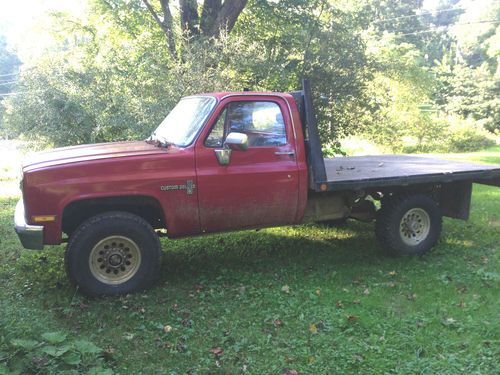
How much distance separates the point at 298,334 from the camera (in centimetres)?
414

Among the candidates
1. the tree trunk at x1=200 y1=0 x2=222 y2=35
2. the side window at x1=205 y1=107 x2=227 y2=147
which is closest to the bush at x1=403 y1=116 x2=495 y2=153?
the tree trunk at x1=200 y1=0 x2=222 y2=35

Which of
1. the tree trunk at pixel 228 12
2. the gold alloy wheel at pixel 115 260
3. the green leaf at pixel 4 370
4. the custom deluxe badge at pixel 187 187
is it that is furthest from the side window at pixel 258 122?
the tree trunk at pixel 228 12

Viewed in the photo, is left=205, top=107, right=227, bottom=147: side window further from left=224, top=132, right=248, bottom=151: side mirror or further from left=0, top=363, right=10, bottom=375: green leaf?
left=0, top=363, right=10, bottom=375: green leaf

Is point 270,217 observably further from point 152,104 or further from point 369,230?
point 152,104

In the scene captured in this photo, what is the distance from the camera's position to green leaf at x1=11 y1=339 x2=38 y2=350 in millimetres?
3152

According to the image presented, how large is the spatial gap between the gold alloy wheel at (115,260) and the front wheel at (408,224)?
319 cm

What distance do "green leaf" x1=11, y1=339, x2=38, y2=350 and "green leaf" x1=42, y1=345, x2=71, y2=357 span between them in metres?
0.08

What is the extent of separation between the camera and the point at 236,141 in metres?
4.95

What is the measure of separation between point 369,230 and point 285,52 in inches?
240

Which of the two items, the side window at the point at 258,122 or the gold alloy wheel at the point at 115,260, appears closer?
the gold alloy wheel at the point at 115,260

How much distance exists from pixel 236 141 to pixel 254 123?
56 centimetres

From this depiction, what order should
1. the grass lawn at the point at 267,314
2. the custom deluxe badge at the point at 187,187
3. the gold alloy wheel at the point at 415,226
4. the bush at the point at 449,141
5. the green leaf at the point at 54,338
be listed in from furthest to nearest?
1. the bush at the point at 449,141
2. the gold alloy wheel at the point at 415,226
3. the custom deluxe badge at the point at 187,187
4. the grass lawn at the point at 267,314
5. the green leaf at the point at 54,338

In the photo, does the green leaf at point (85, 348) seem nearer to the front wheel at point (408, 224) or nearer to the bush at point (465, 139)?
the front wheel at point (408, 224)

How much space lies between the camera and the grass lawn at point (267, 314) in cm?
362
